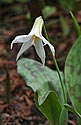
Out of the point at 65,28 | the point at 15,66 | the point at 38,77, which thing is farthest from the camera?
the point at 65,28

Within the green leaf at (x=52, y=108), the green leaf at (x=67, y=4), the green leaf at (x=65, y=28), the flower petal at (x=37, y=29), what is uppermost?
the green leaf at (x=67, y=4)

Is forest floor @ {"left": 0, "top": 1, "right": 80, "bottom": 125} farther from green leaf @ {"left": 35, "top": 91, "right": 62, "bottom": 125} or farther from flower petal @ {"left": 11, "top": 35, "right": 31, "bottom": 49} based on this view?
flower petal @ {"left": 11, "top": 35, "right": 31, "bottom": 49}

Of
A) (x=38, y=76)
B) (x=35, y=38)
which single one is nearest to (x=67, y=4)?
(x=38, y=76)

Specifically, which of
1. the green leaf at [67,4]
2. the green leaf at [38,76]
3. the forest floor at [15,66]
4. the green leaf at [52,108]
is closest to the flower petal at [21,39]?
the green leaf at [52,108]

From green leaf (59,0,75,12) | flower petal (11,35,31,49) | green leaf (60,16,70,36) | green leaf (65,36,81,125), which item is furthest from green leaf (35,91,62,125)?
green leaf (60,16,70,36)

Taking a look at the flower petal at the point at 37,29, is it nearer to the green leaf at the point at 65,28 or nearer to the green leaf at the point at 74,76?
the green leaf at the point at 74,76

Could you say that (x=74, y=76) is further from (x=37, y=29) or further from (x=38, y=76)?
(x=37, y=29)
